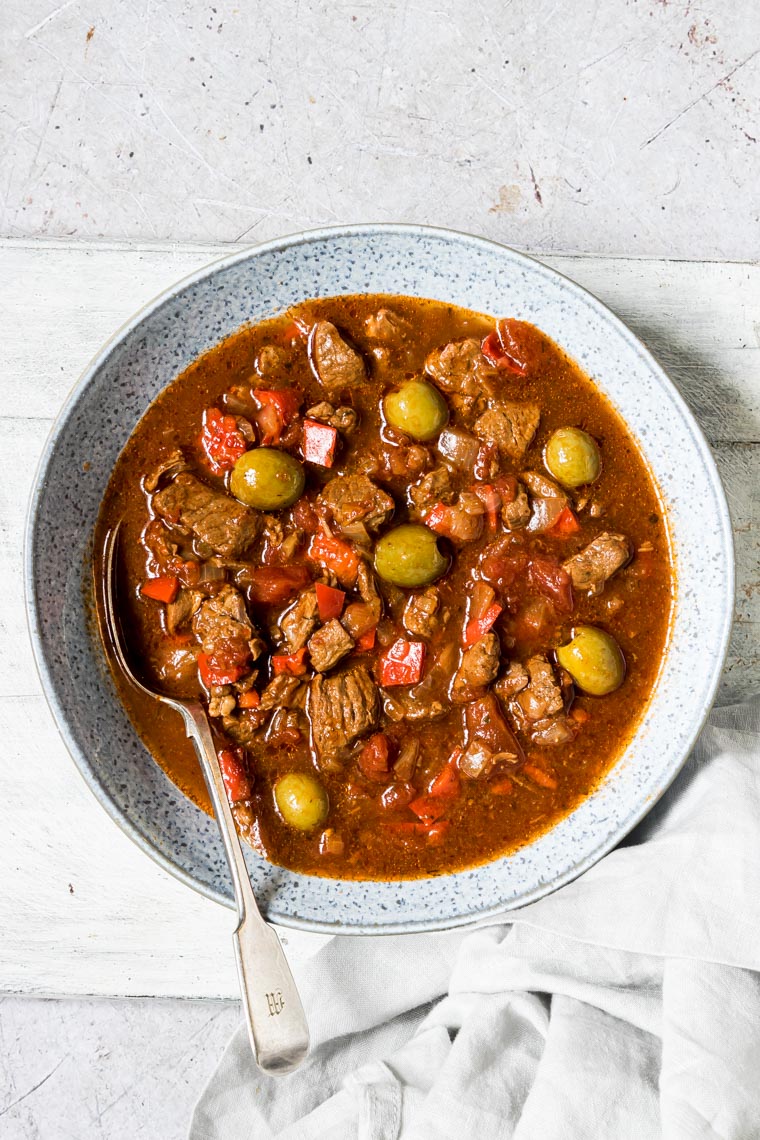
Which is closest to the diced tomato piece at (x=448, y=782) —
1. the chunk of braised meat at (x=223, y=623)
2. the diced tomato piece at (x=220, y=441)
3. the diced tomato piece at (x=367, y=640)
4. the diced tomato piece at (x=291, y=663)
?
the diced tomato piece at (x=367, y=640)

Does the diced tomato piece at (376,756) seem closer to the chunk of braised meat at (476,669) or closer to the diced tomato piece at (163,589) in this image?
the chunk of braised meat at (476,669)

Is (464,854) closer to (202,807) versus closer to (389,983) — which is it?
(389,983)

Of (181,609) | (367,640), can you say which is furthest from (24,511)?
(367,640)

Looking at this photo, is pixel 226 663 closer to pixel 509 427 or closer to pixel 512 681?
pixel 512 681

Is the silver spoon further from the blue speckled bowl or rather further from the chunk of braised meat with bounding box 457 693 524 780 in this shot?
the chunk of braised meat with bounding box 457 693 524 780

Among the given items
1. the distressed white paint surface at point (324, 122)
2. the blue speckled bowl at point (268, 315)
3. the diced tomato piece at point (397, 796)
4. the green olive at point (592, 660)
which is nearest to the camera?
the blue speckled bowl at point (268, 315)

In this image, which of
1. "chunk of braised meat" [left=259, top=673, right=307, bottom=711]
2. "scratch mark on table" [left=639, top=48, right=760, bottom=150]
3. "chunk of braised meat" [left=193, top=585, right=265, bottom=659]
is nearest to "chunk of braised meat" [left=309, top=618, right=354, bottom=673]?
"chunk of braised meat" [left=259, top=673, right=307, bottom=711]
